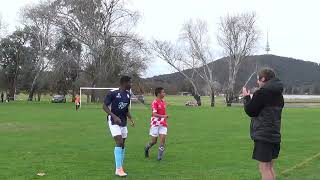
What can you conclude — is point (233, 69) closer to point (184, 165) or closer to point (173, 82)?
point (173, 82)

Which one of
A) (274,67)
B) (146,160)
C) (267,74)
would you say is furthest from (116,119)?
(274,67)

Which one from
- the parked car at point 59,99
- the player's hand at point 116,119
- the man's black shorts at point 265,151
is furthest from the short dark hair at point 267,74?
the parked car at point 59,99

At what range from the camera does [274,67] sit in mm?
86062

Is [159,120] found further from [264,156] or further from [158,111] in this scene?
[264,156]

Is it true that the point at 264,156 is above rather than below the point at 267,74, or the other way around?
below

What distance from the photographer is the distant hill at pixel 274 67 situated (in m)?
86.4

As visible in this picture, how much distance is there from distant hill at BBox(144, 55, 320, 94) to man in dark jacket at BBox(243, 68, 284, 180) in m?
71.9

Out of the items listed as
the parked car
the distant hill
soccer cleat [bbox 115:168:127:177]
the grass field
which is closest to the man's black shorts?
the grass field

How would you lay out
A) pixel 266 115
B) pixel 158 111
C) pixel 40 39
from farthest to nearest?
pixel 40 39, pixel 158 111, pixel 266 115

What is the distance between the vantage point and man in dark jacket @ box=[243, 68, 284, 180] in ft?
23.7

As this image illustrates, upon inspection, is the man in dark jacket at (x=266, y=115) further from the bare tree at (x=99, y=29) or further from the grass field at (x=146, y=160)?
the bare tree at (x=99, y=29)

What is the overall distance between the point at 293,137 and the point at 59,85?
215ft

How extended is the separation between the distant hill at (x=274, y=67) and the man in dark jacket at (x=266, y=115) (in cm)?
7191

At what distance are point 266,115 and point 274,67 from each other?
80642 mm
